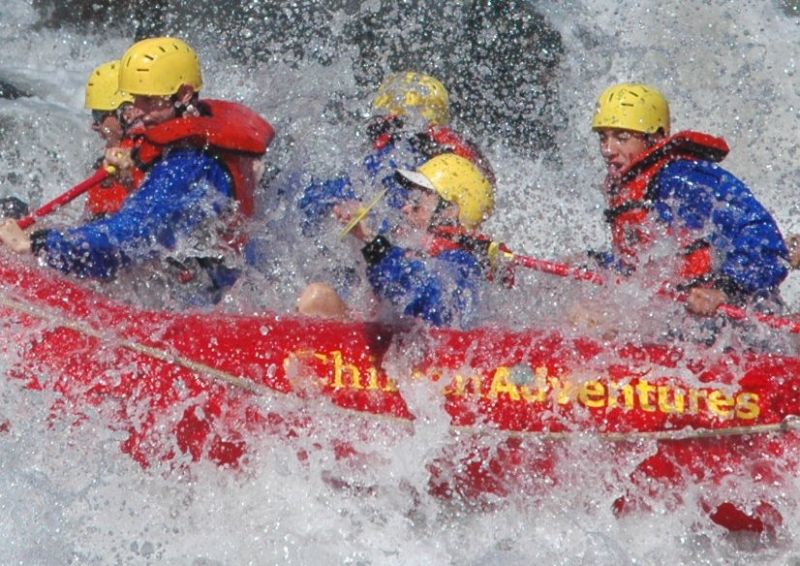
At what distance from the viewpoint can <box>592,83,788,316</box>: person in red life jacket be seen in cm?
462

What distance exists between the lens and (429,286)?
4.62m

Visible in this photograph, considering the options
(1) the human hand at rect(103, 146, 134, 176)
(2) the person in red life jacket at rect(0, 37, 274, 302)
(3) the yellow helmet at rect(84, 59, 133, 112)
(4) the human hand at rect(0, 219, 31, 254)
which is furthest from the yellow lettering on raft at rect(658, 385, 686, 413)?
(3) the yellow helmet at rect(84, 59, 133, 112)

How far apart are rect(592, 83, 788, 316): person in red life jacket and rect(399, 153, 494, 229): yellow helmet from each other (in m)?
0.54

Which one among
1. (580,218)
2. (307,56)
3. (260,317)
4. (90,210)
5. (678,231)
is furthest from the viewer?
(307,56)

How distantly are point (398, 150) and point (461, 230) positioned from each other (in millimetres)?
692

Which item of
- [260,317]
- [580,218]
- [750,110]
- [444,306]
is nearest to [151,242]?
[260,317]

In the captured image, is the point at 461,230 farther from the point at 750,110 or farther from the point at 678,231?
the point at 750,110

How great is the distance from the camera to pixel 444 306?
15.2 ft

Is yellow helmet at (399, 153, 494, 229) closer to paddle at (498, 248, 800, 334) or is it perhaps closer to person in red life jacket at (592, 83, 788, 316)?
paddle at (498, 248, 800, 334)

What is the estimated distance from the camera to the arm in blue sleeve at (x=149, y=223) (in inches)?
176

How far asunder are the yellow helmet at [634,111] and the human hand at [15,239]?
2.47 metres

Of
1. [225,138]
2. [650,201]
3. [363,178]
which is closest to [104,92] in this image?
[225,138]

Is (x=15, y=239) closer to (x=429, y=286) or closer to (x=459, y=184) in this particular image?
(x=429, y=286)

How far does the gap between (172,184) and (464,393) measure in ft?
4.56
